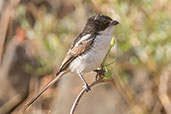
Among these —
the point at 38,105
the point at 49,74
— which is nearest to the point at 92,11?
the point at 49,74

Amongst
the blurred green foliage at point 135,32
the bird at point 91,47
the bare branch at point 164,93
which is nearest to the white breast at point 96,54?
the bird at point 91,47

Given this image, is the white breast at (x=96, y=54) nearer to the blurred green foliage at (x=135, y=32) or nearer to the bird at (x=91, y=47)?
the bird at (x=91, y=47)

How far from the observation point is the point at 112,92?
741cm

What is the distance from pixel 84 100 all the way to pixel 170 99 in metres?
1.56

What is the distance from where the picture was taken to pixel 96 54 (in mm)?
4230

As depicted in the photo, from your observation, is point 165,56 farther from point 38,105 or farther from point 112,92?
point 38,105

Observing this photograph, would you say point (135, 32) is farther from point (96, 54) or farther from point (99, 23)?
point (96, 54)

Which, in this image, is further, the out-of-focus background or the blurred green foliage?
the out-of-focus background

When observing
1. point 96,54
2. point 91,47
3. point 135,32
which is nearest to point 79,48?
point 91,47

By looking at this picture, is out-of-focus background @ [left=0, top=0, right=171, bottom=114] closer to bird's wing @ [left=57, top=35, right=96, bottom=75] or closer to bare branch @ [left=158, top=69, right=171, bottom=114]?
bare branch @ [left=158, top=69, right=171, bottom=114]

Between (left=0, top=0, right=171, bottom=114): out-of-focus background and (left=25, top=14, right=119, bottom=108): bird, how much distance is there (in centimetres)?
41

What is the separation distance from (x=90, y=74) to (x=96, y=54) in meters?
2.16

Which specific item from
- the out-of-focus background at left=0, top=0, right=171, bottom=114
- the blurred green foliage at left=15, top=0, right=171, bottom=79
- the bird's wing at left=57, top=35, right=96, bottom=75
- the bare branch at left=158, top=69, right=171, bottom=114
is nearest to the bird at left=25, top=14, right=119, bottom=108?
the bird's wing at left=57, top=35, right=96, bottom=75

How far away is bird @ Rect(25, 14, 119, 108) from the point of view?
4207 millimetres
